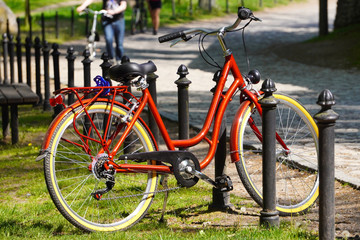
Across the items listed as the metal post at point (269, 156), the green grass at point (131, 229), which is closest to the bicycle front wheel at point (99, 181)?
the green grass at point (131, 229)

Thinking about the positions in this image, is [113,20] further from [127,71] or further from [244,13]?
[127,71]

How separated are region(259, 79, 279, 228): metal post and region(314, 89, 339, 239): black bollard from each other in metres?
0.60

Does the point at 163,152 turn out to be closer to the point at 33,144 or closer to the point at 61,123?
the point at 61,123

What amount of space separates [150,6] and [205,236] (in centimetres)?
1781

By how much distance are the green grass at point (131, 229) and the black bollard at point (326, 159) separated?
1.27 feet

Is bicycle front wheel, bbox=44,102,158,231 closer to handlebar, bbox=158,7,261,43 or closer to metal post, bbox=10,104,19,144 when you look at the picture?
handlebar, bbox=158,7,261,43

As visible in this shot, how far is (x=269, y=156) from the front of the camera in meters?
5.10

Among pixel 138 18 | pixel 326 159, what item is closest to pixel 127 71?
pixel 326 159

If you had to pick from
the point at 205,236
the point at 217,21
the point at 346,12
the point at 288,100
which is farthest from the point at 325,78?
the point at 217,21

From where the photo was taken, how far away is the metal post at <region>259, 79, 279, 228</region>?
5.07 m

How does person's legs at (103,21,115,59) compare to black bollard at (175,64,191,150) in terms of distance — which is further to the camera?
person's legs at (103,21,115,59)

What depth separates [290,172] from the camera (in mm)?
6930

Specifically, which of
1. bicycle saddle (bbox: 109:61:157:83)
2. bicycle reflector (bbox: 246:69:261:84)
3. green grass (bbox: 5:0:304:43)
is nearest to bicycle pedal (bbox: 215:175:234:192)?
bicycle reflector (bbox: 246:69:261:84)

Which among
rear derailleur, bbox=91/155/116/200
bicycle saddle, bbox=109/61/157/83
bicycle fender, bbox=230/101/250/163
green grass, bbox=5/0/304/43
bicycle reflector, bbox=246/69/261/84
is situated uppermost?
bicycle saddle, bbox=109/61/157/83
